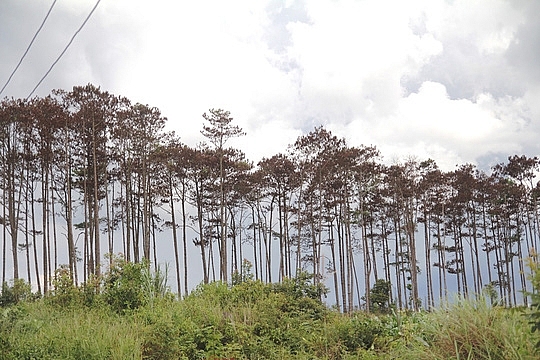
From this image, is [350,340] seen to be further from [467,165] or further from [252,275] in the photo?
[467,165]

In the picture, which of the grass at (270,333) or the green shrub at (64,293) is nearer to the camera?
the grass at (270,333)

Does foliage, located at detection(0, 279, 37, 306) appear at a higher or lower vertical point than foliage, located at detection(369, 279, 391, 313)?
higher

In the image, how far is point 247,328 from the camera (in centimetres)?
870

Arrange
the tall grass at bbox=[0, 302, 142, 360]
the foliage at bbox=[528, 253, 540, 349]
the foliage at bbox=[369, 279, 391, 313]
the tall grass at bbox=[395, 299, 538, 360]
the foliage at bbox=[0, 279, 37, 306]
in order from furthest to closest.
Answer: the foliage at bbox=[369, 279, 391, 313] → the foliage at bbox=[0, 279, 37, 306] → the tall grass at bbox=[0, 302, 142, 360] → the tall grass at bbox=[395, 299, 538, 360] → the foliage at bbox=[528, 253, 540, 349]

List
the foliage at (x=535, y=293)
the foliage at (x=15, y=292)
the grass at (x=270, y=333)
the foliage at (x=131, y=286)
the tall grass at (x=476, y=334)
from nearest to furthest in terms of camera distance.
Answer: the foliage at (x=535, y=293) → the tall grass at (x=476, y=334) → the grass at (x=270, y=333) → the foliage at (x=131, y=286) → the foliage at (x=15, y=292)

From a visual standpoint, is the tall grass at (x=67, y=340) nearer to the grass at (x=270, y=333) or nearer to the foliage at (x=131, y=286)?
the grass at (x=270, y=333)

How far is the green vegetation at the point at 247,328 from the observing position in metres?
5.19

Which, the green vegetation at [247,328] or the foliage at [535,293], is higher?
the foliage at [535,293]

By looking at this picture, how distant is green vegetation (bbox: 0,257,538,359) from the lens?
17.0ft

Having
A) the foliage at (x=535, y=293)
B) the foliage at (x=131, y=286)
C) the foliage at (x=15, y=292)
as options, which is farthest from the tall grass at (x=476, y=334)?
the foliage at (x=15, y=292)

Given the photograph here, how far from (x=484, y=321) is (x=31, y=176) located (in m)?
24.4

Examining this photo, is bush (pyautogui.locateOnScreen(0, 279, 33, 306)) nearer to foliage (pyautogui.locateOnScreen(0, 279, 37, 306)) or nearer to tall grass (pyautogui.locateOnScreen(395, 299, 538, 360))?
foliage (pyautogui.locateOnScreen(0, 279, 37, 306))

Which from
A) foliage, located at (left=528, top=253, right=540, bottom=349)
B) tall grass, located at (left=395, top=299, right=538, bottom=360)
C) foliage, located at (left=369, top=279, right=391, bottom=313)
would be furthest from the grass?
foliage, located at (left=369, top=279, right=391, bottom=313)

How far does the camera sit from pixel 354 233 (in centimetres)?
3067
